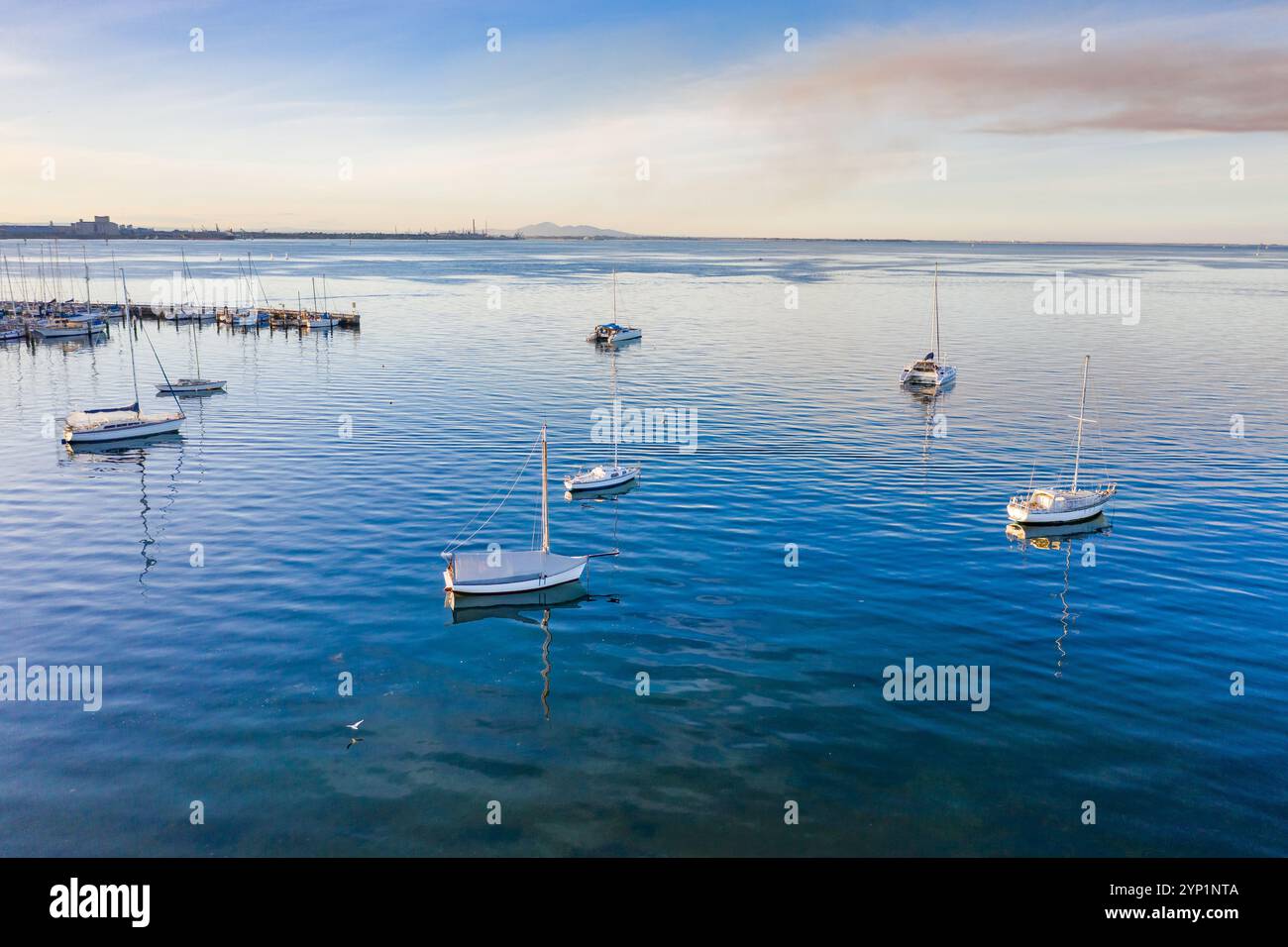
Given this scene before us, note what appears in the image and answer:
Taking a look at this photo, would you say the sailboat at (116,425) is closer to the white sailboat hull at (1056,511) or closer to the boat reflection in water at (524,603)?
the boat reflection in water at (524,603)

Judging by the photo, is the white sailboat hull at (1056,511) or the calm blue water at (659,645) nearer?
the calm blue water at (659,645)

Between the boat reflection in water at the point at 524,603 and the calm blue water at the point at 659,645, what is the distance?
34 centimetres

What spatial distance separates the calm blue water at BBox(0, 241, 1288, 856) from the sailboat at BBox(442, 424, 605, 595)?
1428 millimetres

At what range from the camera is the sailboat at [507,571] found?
148 feet

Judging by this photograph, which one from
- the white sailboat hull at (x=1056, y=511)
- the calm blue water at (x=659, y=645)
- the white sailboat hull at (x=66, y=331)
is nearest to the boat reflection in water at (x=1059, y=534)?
the white sailboat hull at (x=1056, y=511)

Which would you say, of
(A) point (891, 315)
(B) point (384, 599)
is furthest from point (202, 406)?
(A) point (891, 315)

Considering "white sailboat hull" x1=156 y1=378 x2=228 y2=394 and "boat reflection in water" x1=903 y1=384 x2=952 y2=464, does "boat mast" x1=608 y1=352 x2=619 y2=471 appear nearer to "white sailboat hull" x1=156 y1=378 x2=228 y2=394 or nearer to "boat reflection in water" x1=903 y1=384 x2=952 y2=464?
"boat reflection in water" x1=903 y1=384 x2=952 y2=464

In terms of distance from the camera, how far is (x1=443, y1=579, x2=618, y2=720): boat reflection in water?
44.4 m

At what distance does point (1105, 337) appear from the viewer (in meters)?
159

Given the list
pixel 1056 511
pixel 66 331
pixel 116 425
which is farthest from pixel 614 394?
pixel 66 331

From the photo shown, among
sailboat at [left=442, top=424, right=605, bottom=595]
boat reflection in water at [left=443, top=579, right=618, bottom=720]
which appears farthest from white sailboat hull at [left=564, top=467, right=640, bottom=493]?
sailboat at [left=442, top=424, right=605, bottom=595]

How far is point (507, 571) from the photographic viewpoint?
45500mm

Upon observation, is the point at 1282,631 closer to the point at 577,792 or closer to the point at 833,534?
the point at 833,534
